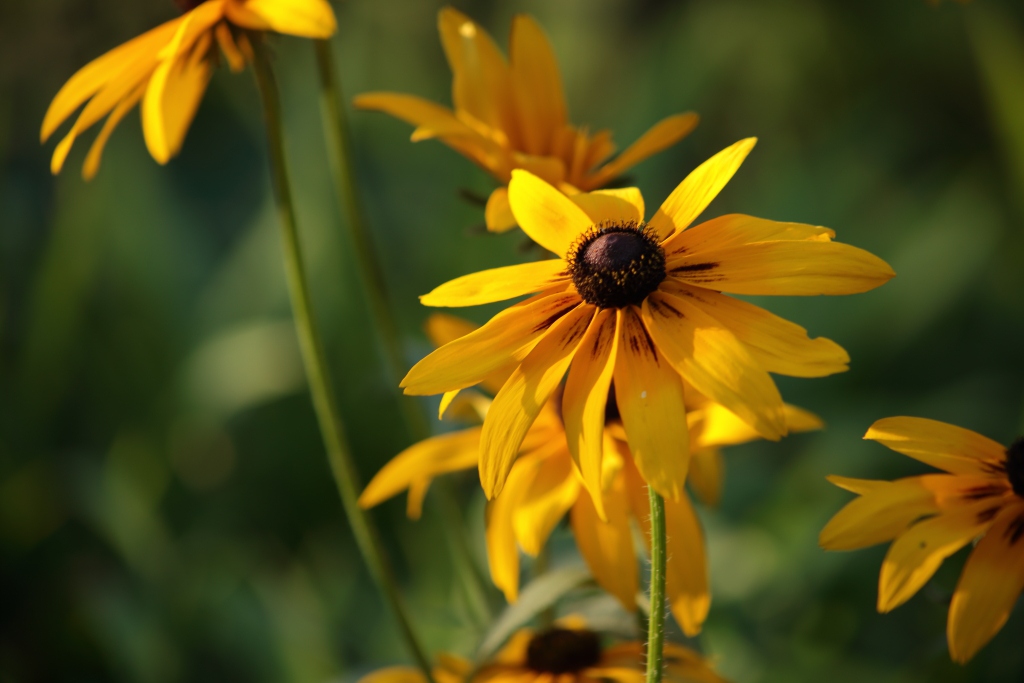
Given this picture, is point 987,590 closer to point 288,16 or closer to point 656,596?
point 656,596

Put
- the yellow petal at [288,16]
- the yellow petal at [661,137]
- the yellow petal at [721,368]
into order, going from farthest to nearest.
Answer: the yellow petal at [661,137] → the yellow petal at [288,16] → the yellow petal at [721,368]

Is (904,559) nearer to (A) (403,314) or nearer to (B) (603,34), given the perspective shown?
(A) (403,314)

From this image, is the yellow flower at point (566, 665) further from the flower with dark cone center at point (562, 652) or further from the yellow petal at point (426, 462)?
the yellow petal at point (426, 462)

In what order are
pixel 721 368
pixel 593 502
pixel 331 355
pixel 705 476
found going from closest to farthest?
pixel 721 368
pixel 593 502
pixel 705 476
pixel 331 355

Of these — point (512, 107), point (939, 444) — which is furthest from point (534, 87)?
point (939, 444)

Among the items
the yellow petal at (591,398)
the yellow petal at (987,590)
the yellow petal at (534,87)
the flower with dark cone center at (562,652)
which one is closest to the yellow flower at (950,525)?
the yellow petal at (987,590)

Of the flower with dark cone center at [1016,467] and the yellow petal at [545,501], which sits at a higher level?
the yellow petal at [545,501]

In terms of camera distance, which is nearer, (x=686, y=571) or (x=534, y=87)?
(x=686, y=571)

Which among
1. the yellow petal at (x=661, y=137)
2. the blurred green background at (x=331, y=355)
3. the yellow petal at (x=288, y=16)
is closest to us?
the yellow petal at (x=288, y=16)
